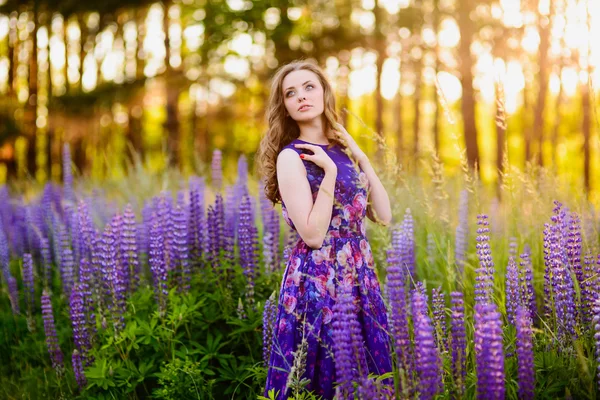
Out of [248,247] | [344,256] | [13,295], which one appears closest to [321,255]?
[344,256]

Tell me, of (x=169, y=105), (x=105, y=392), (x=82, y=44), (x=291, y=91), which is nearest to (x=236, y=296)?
(x=105, y=392)

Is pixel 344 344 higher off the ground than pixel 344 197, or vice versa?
pixel 344 197

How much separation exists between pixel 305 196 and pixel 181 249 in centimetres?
164

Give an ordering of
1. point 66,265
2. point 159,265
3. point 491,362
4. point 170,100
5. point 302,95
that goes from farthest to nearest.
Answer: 1. point 170,100
2. point 66,265
3. point 159,265
4. point 302,95
5. point 491,362

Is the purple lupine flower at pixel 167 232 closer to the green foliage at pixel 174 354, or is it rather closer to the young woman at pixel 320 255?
the green foliage at pixel 174 354

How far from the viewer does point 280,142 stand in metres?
3.37

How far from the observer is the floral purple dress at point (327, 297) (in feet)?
9.41

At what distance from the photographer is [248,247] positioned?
404 centimetres

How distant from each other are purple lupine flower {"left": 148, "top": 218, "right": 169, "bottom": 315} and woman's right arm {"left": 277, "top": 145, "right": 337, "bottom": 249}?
4.62 feet

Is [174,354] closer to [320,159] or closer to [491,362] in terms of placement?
[320,159]

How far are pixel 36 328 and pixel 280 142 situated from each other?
10.5 ft

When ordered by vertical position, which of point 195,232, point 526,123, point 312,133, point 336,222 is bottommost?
point 195,232

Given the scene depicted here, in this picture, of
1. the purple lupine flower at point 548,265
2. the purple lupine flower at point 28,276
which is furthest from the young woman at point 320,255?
the purple lupine flower at point 28,276

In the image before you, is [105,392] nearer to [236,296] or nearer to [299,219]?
[236,296]
